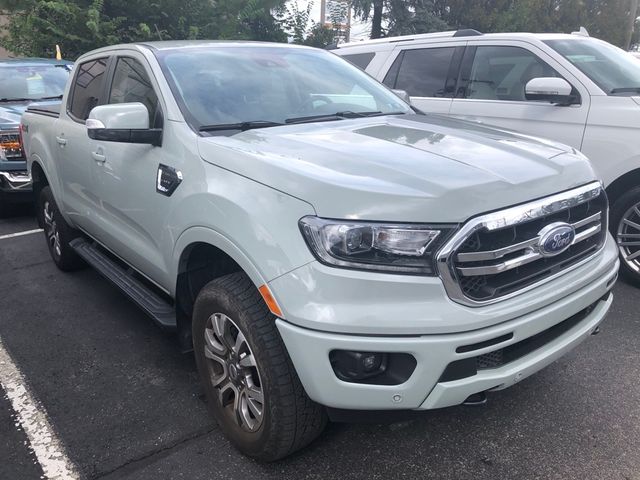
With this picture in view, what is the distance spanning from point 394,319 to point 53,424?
1.95m

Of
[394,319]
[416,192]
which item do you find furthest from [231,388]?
[416,192]

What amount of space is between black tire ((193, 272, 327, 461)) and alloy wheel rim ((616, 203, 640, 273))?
126 inches

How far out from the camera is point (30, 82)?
774cm

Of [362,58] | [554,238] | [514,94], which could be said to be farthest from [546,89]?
[554,238]

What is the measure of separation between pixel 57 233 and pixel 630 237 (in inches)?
186

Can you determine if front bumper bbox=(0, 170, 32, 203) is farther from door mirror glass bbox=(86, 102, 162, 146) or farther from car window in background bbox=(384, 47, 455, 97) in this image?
car window in background bbox=(384, 47, 455, 97)

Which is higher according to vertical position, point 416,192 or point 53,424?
point 416,192

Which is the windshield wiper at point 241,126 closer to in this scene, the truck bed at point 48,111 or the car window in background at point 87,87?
the car window in background at point 87,87

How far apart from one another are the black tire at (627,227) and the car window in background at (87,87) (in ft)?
13.0

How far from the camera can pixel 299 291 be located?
78.3 inches

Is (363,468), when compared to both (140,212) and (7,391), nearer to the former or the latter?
(140,212)

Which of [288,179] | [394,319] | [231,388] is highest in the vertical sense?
[288,179]

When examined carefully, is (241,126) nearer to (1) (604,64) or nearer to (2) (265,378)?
(2) (265,378)

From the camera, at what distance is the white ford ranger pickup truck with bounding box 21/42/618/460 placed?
6.44ft
